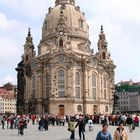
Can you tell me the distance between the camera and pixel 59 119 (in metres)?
48.4

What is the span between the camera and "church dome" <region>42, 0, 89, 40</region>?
87.7m

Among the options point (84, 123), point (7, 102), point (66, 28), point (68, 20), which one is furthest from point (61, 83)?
point (7, 102)

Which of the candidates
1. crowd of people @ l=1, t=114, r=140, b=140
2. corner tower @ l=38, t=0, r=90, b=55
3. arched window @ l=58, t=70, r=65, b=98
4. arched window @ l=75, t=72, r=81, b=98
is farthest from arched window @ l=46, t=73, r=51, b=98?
crowd of people @ l=1, t=114, r=140, b=140

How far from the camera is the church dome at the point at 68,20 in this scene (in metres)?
87.7

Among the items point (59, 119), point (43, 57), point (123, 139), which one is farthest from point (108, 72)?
point (123, 139)

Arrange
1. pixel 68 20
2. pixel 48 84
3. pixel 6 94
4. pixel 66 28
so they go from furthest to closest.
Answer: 1. pixel 6 94
2. pixel 68 20
3. pixel 66 28
4. pixel 48 84

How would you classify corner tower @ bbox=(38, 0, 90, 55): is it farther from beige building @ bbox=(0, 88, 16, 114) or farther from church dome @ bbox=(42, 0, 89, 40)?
beige building @ bbox=(0, 88, 16, 114)

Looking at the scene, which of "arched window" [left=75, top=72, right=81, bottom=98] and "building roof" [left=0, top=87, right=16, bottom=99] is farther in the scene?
"building roof" [left=0, top=87, right=16, bottom=99]

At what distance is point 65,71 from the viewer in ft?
249

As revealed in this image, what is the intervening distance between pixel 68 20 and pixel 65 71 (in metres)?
17.3

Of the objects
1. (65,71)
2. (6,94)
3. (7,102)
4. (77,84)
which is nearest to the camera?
(65,71)

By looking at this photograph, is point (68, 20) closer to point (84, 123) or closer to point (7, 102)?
point (84, 123)

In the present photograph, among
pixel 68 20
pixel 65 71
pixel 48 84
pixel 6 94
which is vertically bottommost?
pixel 48 84

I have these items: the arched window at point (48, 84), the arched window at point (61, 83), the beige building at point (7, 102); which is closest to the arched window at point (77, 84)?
the arched window at point (61, 83)
